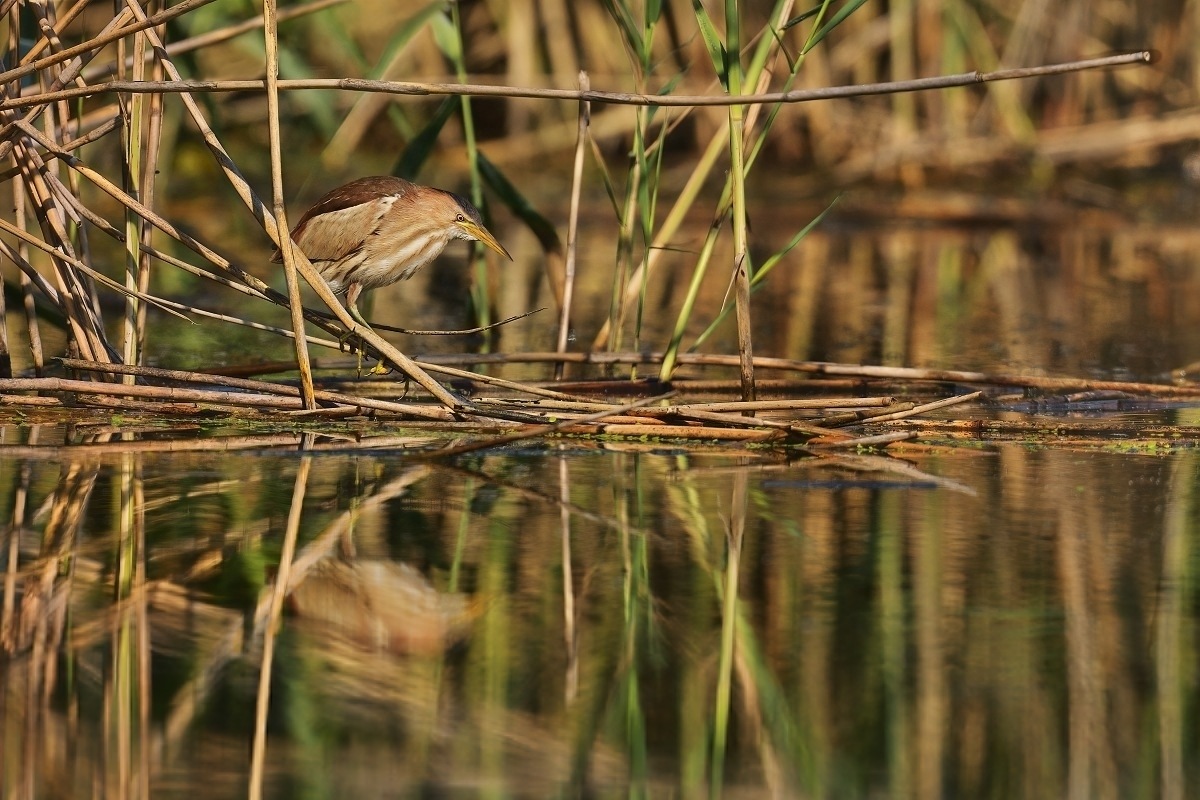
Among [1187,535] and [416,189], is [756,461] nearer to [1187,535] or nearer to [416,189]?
[1187,535]

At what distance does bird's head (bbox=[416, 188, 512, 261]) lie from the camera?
17.5 feet

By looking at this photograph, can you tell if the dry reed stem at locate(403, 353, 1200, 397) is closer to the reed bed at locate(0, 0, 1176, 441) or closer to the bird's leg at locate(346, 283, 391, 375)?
the reed bed at locate(0, 0, 1176, 441)

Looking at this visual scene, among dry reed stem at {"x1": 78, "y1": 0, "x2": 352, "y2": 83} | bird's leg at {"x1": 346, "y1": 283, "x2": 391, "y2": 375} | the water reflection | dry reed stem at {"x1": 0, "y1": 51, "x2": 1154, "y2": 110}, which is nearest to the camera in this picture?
the water reflection

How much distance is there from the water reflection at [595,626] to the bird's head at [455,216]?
4.05 feet

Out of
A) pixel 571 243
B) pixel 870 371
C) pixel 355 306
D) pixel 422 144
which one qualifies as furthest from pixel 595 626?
pixel 422 144

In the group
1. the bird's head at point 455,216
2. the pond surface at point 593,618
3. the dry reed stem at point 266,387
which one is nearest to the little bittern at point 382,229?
the bird's head at point 455,216

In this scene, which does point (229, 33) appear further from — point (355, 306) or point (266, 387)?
point (266, 387)

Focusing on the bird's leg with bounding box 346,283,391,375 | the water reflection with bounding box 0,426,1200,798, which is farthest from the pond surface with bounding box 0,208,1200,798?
the bird's leg with bounding box 346,283,391,375

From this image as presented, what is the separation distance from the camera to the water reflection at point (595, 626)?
2402mm

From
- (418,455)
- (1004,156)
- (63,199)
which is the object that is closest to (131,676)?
(418,455)

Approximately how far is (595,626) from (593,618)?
0.05 m

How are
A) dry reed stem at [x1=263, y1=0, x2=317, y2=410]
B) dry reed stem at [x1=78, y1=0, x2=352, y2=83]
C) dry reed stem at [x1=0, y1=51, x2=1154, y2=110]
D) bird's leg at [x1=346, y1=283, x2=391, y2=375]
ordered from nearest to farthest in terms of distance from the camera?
dry reed stem at [x1=0, y1=51, x2=1154, y2=110] → dry reed stem at [x1=263, y1=0, x2=317, y2=410] → dry reed stem at [x1=78, y1=0, x2=352, y2=83] → bird's leg at [x1=346, y1=283, x2=391, y2=375]

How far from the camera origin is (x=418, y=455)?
4.28 meters

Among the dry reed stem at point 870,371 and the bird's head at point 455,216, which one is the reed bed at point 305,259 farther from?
the bird's head at point 455,216
